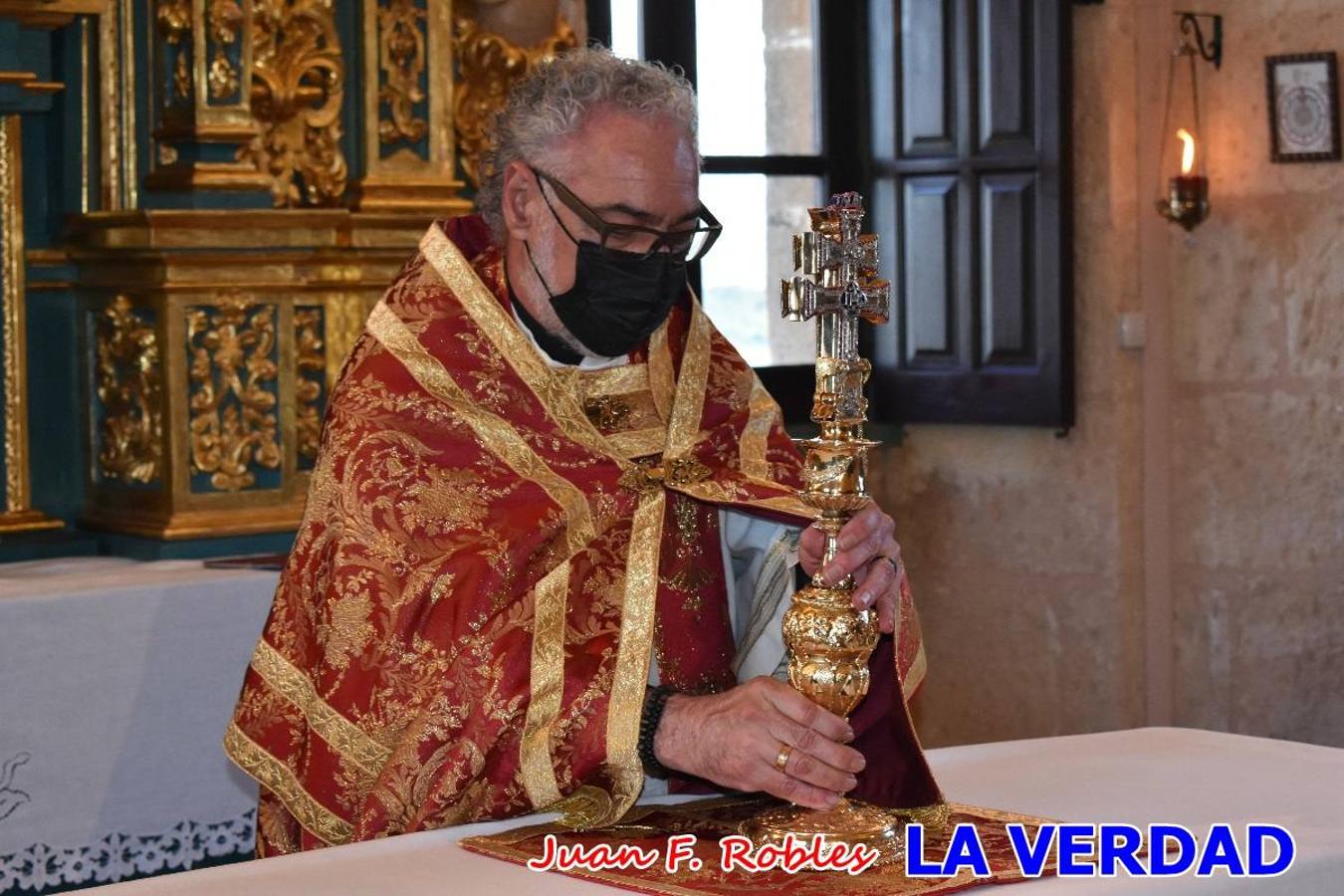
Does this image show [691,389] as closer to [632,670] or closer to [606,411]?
[606,411]

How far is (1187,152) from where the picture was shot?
20.9 ft

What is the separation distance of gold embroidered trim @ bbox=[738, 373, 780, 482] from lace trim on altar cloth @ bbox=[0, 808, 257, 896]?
1.27 meters

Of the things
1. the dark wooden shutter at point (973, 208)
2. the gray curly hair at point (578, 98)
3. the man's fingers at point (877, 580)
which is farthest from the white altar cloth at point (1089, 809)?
the dark wooden shutter at point (973, 208)

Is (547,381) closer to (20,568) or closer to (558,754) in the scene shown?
(558,754)

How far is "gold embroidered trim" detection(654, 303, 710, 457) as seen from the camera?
2.96 m

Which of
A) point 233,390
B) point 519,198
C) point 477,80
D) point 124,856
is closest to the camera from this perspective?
point 519,198

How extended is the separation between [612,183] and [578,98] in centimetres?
14

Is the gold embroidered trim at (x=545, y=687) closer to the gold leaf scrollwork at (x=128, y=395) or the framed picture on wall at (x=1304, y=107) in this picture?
the gold leaf scrollwork at (x=128, y=395)

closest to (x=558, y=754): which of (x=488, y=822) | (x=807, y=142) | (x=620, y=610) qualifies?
(x=488, y=822)

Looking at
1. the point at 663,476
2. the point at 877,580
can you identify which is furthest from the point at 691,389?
the point at 877,580

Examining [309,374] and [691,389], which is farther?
[309,374]

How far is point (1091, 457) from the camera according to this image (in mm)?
6574

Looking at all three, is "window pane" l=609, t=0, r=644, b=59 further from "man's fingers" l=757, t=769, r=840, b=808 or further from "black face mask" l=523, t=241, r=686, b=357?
"man's fingers" l=757, t=769, r=840, b=808

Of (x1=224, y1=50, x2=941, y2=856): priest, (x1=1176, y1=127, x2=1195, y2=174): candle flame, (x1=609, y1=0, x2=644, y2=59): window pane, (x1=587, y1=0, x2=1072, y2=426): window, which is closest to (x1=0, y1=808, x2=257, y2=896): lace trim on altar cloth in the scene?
(x1=224, y1=50, x2=941, y2=856): priest
